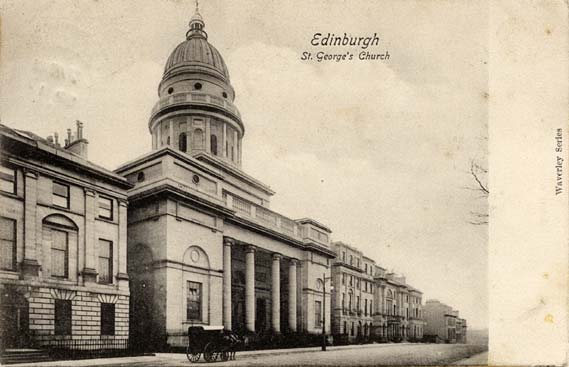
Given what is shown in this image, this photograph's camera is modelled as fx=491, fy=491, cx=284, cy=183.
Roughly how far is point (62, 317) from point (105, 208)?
3.46m

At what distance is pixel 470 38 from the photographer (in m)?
11.3

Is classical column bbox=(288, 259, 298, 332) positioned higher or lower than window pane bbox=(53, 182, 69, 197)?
lower

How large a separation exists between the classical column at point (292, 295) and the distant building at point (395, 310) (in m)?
4.04

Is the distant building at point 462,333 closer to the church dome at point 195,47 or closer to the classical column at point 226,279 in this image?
the church dome at point 195,47

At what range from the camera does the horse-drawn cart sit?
13070 millimetres

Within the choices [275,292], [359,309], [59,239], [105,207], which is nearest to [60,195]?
[59,239]

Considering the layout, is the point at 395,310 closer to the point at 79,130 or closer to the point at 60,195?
the point at 60,195

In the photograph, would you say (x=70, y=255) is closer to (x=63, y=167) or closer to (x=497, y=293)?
(x=63, y=167)

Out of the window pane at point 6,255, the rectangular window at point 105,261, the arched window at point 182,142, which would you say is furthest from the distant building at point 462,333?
the arched window at point 182,142

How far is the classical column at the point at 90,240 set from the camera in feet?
45.0

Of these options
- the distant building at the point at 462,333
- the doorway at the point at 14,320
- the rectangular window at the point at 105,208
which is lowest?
the distant building at the point at 462,333

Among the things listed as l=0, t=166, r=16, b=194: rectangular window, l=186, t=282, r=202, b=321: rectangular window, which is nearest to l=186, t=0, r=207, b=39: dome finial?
l=0, t=166, r=16, b=194: rectangular window

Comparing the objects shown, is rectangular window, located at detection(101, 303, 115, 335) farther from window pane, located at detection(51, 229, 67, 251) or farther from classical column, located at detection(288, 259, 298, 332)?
classical column, located at detection(288, 259, 298, 332)

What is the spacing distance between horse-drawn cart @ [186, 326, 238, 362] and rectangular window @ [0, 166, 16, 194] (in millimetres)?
5670
